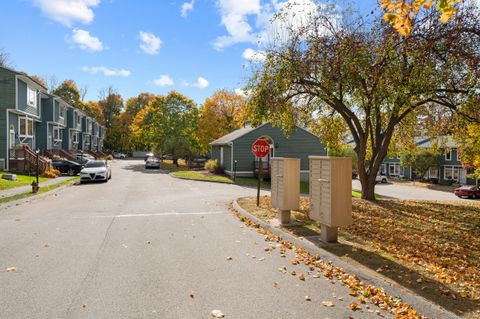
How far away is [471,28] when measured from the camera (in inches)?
463

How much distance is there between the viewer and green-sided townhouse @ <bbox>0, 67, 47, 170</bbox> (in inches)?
1127

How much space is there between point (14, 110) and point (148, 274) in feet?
97.4

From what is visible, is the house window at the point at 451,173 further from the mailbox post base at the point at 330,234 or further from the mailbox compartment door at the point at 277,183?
the mailbox post base at the point at 330,234

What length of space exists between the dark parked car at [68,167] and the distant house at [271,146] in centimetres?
1317

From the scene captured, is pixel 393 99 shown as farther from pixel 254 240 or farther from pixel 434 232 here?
pixel 254 240

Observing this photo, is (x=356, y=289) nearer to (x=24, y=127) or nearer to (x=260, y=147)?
(x=260, y=147)

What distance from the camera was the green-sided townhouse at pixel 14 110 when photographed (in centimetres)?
2862

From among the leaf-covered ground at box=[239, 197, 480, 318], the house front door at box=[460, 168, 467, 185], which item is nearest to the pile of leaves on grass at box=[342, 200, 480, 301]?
the leaf-covered ground at box=[239, 197, 480, 318]

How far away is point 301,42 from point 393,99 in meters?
4.81

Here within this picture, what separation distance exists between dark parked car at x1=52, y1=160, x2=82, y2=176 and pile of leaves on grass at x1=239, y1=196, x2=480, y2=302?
848 inches

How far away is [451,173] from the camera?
163 feet

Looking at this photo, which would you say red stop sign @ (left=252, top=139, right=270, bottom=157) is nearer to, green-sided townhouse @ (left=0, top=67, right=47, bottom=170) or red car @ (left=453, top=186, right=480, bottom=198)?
green-sided townhouse @ (left=0, top=67, right=47, bottom=170)

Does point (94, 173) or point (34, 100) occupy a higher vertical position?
point (34, 100)

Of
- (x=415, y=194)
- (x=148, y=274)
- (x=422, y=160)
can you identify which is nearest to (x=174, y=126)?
(x=415, y=194)
